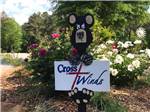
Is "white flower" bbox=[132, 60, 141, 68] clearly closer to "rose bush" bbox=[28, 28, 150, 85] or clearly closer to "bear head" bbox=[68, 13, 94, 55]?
"rose bush" bbox=[28, 28, 150, 85]

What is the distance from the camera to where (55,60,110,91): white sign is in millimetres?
4977

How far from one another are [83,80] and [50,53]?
2284 millimetres

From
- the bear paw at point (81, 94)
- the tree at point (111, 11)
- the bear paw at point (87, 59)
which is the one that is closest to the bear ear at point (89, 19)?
the bear paw at point (87, 59)

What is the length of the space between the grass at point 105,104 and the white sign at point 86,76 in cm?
127

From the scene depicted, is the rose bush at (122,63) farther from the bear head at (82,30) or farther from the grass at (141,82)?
the bear head at (82,30)

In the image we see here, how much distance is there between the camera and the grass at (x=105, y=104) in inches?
244

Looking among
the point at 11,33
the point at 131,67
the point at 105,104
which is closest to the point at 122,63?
the point at 131,67

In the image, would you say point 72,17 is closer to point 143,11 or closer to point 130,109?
point 130,109

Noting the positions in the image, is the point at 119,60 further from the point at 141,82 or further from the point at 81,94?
the point at 81,94

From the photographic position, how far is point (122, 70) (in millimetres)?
7891

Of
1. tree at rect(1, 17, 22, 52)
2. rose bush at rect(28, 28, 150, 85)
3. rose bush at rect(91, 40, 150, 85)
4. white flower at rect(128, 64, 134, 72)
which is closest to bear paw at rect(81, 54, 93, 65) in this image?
rose bush at rect(28, 28, 150, 85)

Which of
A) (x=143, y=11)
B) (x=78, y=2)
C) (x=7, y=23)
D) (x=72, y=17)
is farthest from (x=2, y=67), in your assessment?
(x=7, y=23)

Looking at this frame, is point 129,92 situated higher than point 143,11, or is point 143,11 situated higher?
point 143,11

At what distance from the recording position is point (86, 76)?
4.98 metres
